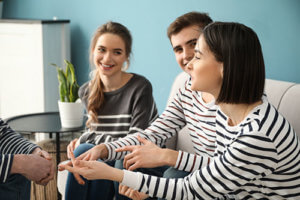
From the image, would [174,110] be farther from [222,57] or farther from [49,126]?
[49,126]

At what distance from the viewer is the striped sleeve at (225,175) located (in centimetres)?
113

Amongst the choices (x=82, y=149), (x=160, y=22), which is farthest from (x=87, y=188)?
(x=160, y=22)

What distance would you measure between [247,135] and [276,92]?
2.33ft

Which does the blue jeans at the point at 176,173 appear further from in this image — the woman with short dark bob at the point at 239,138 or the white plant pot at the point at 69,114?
the white plant pot at the point at 69,114

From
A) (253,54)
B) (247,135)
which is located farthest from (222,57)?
(247,135)

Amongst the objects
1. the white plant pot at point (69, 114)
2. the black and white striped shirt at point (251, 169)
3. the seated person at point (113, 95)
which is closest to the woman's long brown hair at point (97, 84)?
the seated person at point (113, 95)

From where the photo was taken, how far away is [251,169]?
1.15m

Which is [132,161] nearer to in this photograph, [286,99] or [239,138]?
[239,138]

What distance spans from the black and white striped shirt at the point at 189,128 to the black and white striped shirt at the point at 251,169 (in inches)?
8.9

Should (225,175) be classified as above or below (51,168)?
above

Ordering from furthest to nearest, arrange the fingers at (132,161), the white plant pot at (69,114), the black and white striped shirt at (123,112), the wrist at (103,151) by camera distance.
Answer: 1. the white plant pot at (69,114)
2. the black and white striped shirt at (123,112)
3. the wrist at (103,151)
4. the fingers at (132,161)

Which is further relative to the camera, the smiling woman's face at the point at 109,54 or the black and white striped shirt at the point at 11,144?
the smiling woman's face at the point at 109,54

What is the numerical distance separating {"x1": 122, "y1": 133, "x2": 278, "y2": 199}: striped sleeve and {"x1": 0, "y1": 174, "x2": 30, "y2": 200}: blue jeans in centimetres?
48

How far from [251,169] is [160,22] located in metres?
1.87
